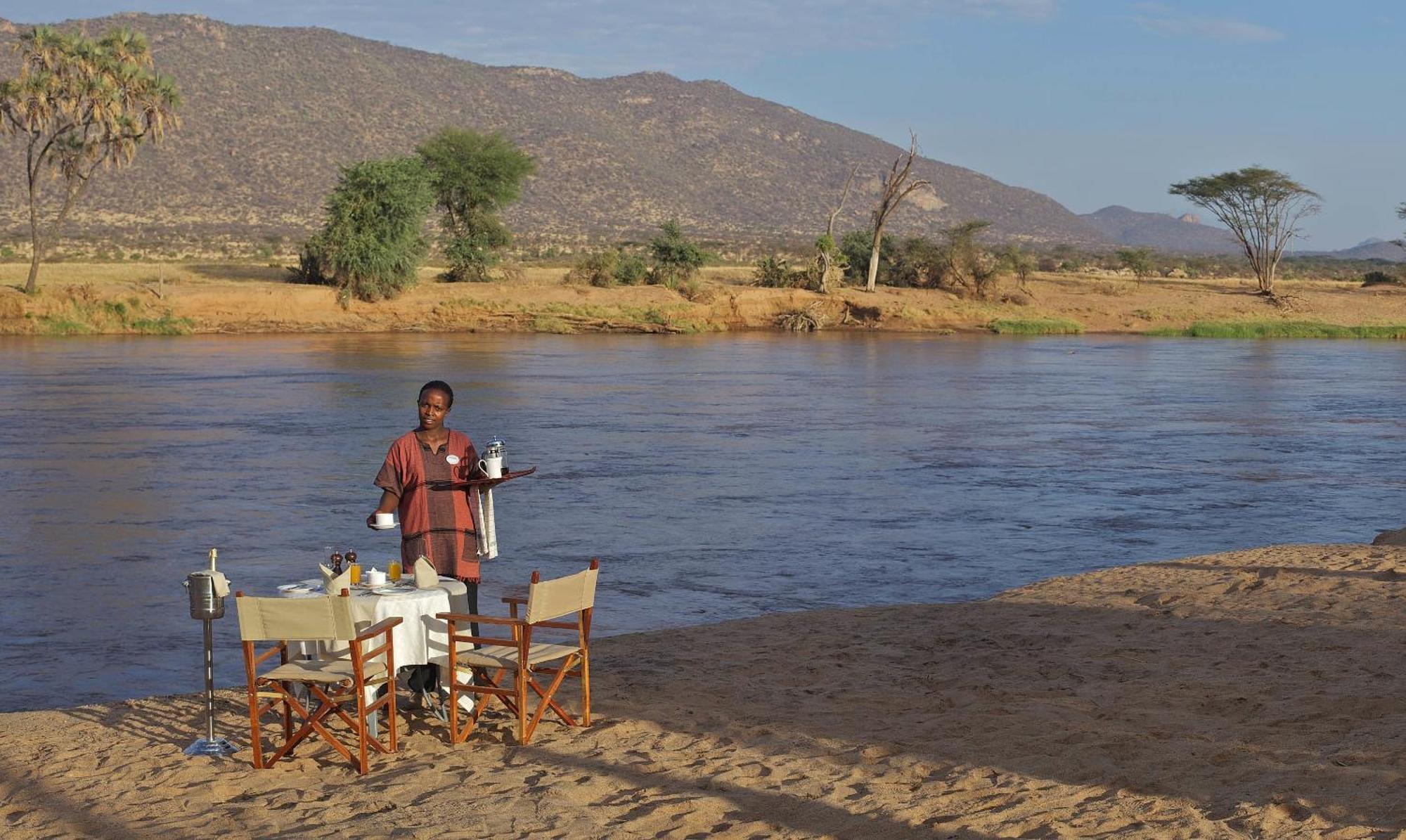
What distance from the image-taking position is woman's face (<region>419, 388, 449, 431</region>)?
8.49 m

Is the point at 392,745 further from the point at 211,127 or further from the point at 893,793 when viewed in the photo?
the point at 211,127

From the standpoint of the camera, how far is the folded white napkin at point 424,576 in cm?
808

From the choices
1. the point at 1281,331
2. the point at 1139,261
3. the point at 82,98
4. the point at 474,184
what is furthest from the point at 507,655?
the point at 1139,261

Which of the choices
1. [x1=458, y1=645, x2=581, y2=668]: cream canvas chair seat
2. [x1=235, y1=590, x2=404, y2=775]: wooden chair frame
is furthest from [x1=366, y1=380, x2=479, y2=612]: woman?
[x1=235, y1=590, x2=404, y2=775]: wooden chair frame

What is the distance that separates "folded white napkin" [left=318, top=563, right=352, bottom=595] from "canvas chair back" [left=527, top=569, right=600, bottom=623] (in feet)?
2.98

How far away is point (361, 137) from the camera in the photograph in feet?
352

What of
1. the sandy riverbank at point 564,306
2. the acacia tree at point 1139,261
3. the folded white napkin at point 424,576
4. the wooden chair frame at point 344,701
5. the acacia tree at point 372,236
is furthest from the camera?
the acacia tree at point 1139,261

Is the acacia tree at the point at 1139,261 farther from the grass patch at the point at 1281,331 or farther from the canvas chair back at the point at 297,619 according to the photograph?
the canvas chair back at the point at 297,619

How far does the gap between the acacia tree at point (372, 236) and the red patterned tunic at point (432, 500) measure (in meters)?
42.6

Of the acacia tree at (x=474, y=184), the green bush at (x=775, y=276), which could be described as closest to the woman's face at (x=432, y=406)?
the green bush at (x=775, y=276)

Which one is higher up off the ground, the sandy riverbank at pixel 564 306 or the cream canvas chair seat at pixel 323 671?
the sandy riverbank at pixel 564 306

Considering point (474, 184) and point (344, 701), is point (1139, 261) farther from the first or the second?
point (344, 701)

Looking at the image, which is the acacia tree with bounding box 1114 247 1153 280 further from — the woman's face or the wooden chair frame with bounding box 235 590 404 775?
the wooden chair frame with bounding box 235 590 404 775

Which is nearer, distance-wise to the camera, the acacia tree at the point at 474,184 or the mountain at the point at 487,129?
the acacia tree at the point at 474,184
